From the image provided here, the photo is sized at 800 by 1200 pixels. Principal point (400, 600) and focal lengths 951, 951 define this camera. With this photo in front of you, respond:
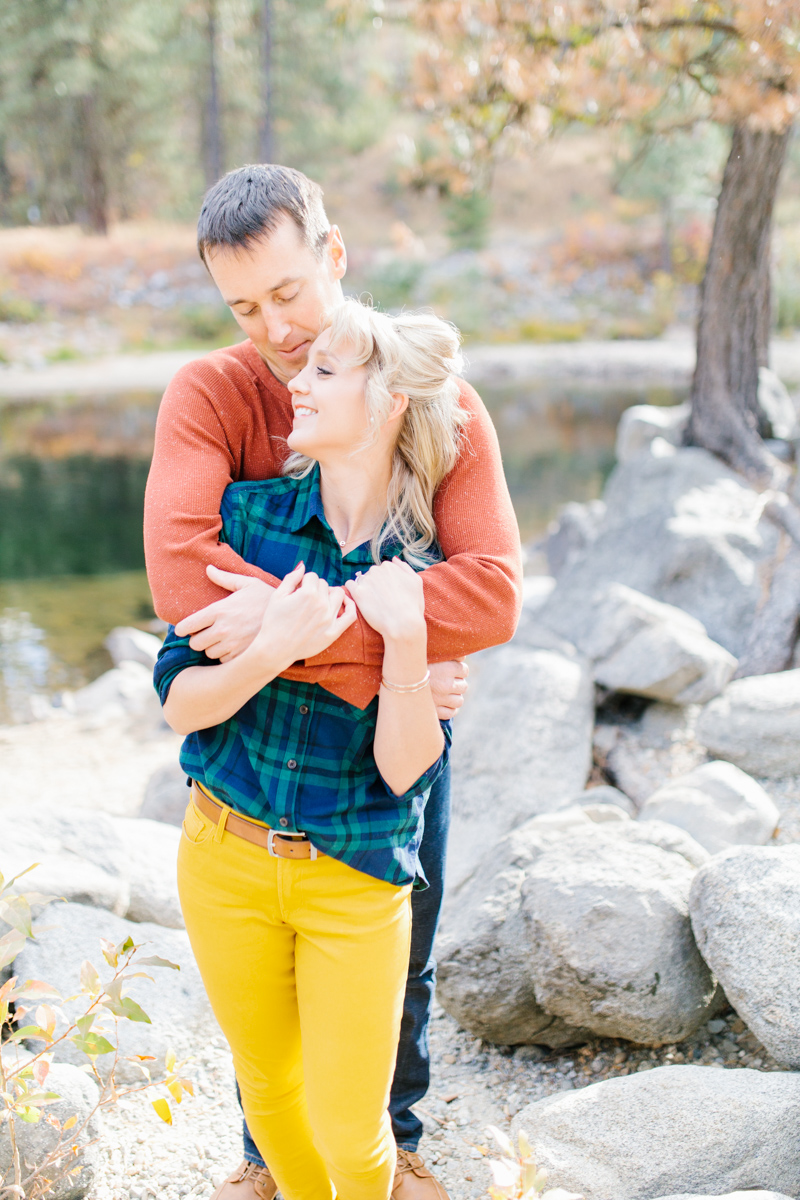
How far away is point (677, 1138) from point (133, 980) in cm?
132

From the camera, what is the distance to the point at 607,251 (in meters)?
25.3

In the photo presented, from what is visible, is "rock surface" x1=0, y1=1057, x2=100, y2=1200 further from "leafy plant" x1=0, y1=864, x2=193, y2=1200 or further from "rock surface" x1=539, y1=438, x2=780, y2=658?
"rock surface" x1=539, y1=438, x2=780, y2=658

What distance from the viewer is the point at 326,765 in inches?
58.4

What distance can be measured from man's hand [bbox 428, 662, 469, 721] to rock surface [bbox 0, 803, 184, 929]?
1.41 metres

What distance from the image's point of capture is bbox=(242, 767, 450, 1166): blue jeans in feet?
5.80

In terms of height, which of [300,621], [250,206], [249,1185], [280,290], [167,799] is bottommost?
[167,799]

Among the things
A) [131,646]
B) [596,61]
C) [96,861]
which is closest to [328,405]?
[96,861]

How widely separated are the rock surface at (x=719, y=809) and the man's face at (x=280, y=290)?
176 cm

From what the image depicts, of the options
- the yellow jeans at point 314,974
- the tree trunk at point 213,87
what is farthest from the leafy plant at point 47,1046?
the tree trunk at point 213,87

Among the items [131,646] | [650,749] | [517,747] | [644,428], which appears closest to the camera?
[517,747]

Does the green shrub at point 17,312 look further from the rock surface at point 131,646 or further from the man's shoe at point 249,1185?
the man's shoe at point 249,1185

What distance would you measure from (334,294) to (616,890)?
54.7 inches

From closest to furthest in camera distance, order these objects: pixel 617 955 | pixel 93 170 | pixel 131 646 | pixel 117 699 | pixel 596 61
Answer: pixel 617 955 < pixel 596 61 < pixel 117 699 < pixel 131 646 < pixel 93 170

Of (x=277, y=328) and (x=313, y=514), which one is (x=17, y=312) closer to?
(x=277, y=328)
